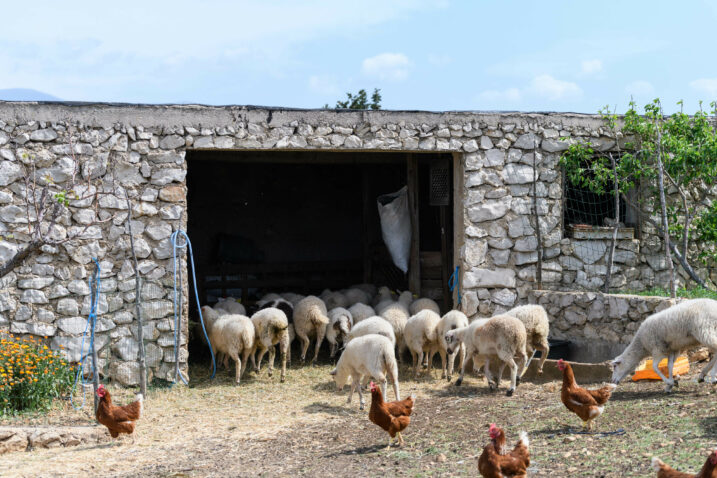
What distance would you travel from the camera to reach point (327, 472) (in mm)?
5730

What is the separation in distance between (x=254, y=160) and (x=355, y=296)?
281 cm

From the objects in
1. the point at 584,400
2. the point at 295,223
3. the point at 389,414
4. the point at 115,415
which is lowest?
the point at 115,415

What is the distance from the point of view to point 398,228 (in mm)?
12250

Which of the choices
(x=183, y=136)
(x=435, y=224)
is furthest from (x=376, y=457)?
(x=435, y=224)

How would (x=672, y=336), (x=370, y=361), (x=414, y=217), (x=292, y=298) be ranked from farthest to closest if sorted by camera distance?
1. (x=292, y=298)
2. (x=414, y=217)
3. (x=370, y=361)
4. (x=672, y=336)

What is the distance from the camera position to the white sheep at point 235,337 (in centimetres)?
→ 947

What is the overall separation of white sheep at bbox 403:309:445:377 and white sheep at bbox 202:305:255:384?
6.68ft

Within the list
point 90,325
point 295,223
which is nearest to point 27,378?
point 90,325

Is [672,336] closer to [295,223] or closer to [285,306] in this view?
A: [285,306]

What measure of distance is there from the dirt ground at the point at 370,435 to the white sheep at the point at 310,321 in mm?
1566

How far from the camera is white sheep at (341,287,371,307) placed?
40.0 ft

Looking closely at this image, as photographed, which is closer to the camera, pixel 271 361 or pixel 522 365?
pixel 522 365

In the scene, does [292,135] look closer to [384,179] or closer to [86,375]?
[86,375]

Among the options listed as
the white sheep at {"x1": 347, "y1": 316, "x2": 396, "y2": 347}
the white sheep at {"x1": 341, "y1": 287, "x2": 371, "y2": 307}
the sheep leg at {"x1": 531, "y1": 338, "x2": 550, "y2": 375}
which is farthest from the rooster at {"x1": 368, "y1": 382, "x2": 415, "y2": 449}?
the white sheep at {"x1": 341, "y1": 287, "x2": 371, "y2": 307}
